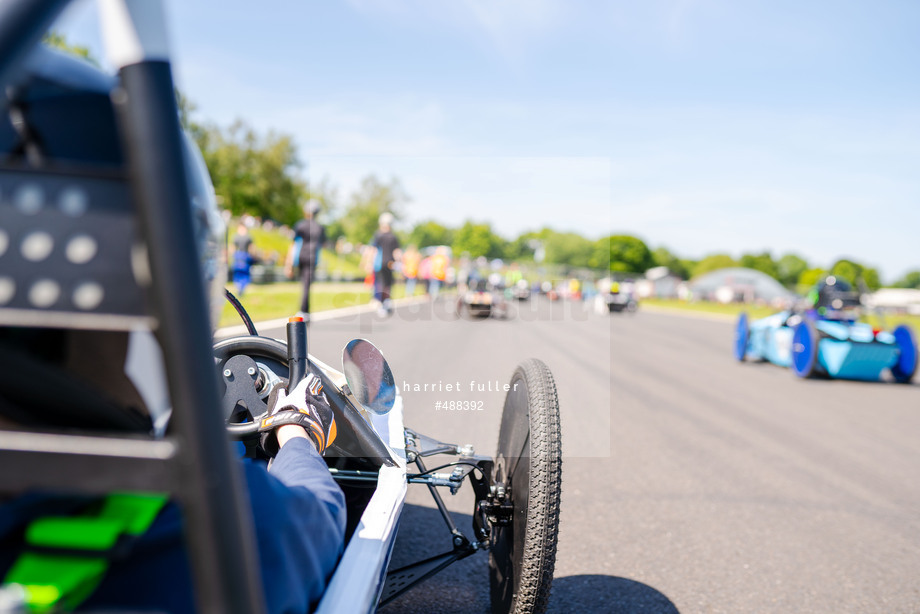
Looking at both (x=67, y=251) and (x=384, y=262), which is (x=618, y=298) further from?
(x=67, y=251)

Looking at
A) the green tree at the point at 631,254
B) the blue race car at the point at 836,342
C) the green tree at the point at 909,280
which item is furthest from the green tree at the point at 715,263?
the blue race car at the point at 836,342

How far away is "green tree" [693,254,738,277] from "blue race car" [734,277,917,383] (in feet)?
472

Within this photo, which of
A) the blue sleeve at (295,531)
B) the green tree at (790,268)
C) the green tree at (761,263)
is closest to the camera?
the blue sleeve at (295,531)

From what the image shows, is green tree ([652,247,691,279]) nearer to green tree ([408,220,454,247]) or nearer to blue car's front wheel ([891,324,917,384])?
blue car's front wheel ([891,324,917,384])

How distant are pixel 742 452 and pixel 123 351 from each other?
16.4 feet

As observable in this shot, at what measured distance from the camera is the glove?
1.59m

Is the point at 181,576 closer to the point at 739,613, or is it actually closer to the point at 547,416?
the point at 547,416

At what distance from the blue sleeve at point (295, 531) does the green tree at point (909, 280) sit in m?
189

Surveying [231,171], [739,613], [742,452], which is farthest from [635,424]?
[231,171]

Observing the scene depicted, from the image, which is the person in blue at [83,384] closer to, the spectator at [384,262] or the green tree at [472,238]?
the spectator at [384,262]

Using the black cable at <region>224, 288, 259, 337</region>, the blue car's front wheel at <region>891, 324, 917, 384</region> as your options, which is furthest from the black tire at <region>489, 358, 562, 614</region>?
the blue car's front wheel at <region>891, 324, 917, 384</region>

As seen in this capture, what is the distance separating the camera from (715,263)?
485 feet

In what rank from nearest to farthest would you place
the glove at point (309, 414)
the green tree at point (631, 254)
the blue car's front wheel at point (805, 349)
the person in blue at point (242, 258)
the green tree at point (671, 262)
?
1. the glove at point (309, 414)
2. the blue car's front wheel at point (805, 349)
3. the person in blue at point (242, 258)
4. the green tree at point (631, 254)
5. the green tree at point (671, 262)

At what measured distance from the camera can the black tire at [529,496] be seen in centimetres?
181
